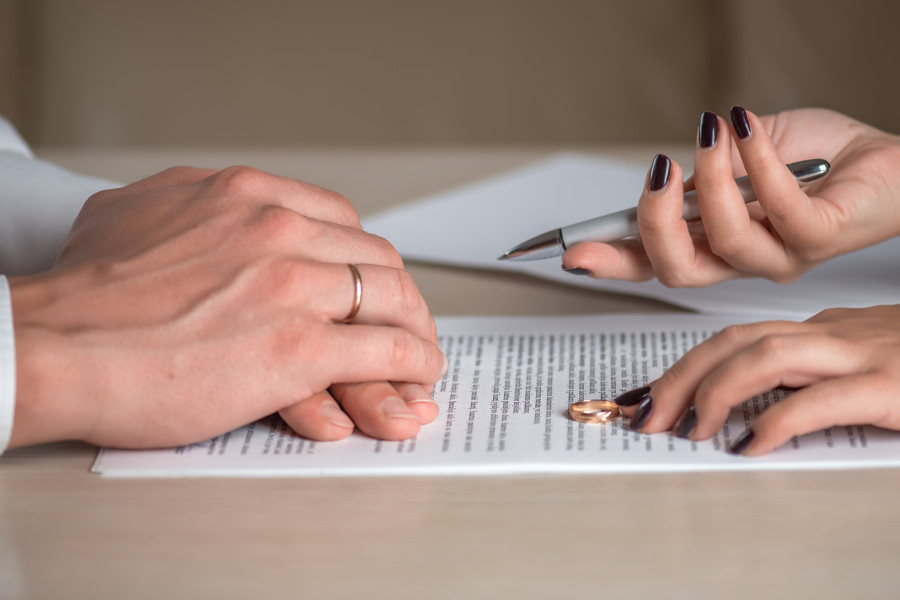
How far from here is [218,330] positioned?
63cm

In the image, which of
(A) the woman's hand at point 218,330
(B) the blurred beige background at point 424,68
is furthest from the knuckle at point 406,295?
(B) the blurred beige background at point 424,68

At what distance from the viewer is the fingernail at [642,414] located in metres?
0.64

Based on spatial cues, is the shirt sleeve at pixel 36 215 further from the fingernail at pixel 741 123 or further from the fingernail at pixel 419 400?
the fingernail at pixel 741 123

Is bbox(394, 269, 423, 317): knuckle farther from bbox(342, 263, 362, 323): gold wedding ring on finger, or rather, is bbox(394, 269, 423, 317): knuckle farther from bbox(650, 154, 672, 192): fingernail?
bbox(650, 154, 672, 192): fingernail

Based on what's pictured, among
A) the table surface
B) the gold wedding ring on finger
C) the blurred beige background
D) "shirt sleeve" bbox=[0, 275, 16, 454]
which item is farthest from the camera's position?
the blurred beige background

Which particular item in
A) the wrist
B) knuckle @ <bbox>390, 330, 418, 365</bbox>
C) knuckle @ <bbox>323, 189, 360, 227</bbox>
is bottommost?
the wrist

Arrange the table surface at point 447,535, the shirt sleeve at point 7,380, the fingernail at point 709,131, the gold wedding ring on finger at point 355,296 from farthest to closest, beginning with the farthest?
the fingernail at point 709,131 < the gold wedding ring on finger at point 355,296 < the shirt sleeve at point 7,380 < the table surface at point 447,535

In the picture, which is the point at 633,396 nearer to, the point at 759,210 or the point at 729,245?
the point at 729,245

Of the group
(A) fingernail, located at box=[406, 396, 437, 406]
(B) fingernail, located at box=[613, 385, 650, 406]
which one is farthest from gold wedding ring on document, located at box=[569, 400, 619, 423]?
(A) fingernail, located at box=[406, 396, 437, 406]

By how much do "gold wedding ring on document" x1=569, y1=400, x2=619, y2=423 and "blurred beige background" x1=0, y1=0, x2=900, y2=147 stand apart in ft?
7.60

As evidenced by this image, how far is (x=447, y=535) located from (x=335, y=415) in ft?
0.51

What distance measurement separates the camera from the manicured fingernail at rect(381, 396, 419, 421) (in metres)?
0.64

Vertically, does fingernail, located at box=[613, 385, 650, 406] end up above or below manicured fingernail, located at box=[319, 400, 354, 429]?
above

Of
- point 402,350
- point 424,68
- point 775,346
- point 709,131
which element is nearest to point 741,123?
point 709,131
